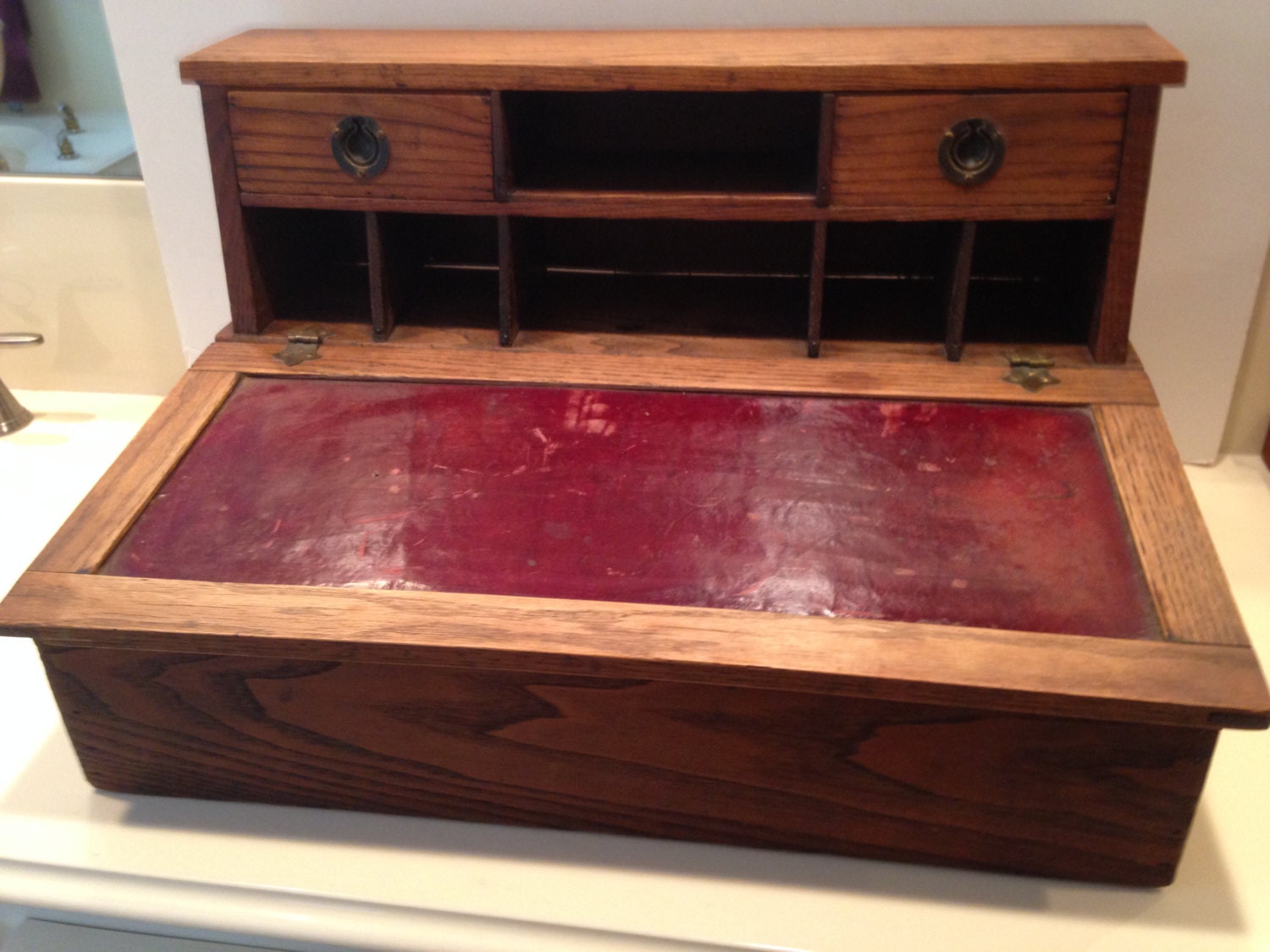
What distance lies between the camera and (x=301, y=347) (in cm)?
110

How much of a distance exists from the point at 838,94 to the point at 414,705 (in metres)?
0.61

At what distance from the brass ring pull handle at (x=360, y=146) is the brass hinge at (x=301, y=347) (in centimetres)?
16

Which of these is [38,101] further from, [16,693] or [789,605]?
[789,605]

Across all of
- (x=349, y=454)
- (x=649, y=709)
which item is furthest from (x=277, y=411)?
(x=649, y=709)

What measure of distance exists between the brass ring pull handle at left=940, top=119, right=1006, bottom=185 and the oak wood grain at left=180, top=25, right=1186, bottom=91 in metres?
0.03

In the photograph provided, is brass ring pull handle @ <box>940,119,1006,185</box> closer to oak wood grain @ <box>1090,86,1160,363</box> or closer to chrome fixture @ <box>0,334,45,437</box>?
oak wood grain @ <box>1090,86,1160,363</box>

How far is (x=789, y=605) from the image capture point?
81 cm

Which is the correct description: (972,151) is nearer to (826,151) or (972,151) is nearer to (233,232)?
(826,151)

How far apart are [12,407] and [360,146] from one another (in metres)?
0.70

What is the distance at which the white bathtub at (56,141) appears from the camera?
140 centimetres

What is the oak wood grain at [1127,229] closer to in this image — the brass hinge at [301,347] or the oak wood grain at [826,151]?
the oak wood grain at [826,151]

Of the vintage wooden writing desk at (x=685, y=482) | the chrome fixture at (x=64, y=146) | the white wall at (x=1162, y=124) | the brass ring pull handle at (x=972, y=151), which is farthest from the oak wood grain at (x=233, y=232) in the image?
the brass ring pull handle at (x=972, y=151)

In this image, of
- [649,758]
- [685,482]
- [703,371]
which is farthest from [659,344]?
[649,758]

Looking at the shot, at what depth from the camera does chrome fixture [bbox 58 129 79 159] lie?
141cm
